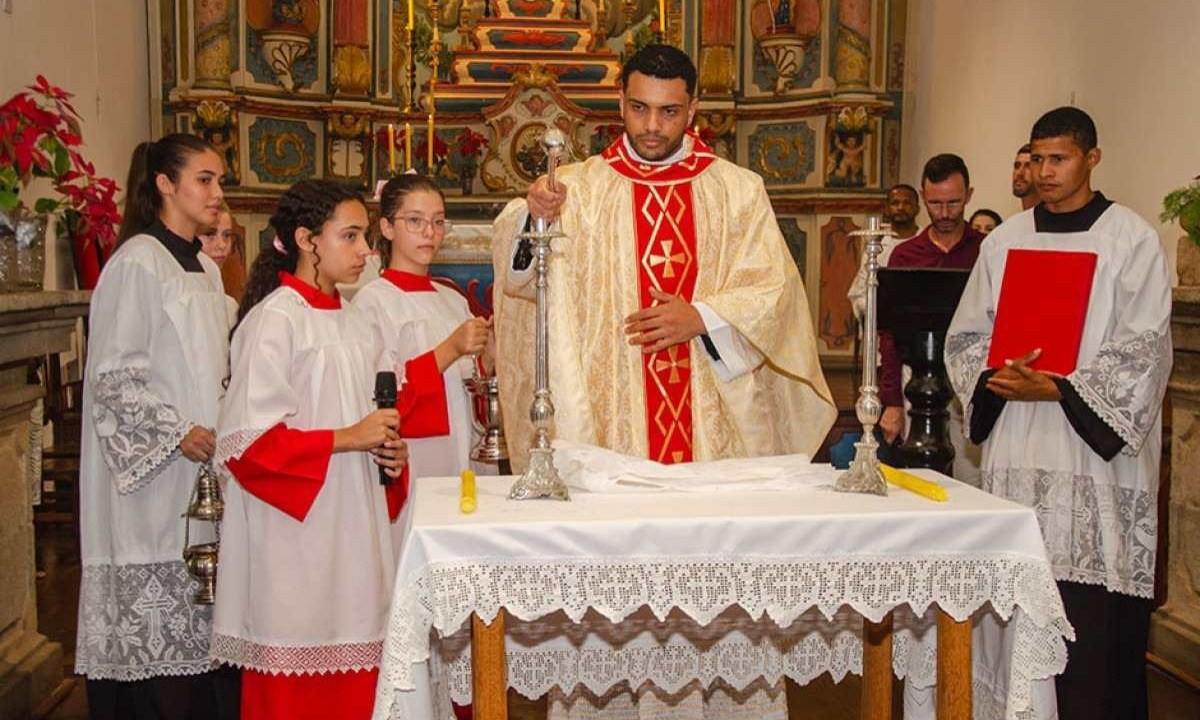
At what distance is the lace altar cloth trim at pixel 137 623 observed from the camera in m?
3.57

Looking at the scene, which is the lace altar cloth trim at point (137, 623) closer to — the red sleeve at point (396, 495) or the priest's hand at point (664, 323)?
the red sleeve at point (396, 495)

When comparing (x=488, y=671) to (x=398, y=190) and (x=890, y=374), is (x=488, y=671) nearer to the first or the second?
(x=398, y=190)

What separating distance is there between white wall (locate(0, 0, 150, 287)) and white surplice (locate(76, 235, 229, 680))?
2130 millimetres

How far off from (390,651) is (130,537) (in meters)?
1.54

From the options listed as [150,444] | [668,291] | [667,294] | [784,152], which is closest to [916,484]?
[667,294]

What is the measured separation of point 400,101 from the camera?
11000mm

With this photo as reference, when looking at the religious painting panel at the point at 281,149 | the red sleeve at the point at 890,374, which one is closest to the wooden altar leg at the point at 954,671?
the red sleeve at the point at 890,374

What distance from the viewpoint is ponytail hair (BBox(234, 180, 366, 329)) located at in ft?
10.7

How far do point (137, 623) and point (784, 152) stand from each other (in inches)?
322

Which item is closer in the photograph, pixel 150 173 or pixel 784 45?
pixel 150 173

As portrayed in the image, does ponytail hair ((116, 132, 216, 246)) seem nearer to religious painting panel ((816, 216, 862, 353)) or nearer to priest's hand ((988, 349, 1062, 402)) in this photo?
priest's hand ((988, 349, 1062, 402))

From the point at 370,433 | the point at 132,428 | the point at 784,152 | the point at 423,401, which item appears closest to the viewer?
the point at 370,433

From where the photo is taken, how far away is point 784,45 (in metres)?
10.9

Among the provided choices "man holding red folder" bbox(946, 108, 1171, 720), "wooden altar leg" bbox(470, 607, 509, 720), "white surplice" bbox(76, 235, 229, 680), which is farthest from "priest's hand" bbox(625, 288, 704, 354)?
"white surplice" bbox(76, 235, 229, 680)
